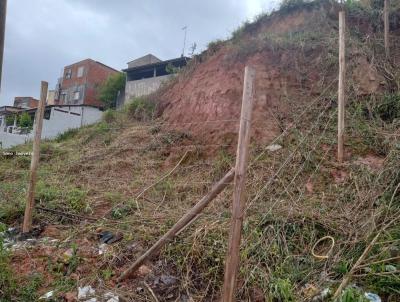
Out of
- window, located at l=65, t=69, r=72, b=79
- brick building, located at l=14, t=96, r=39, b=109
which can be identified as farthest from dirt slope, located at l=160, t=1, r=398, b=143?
brick building, located at l=14, t=96, r=39, b=109

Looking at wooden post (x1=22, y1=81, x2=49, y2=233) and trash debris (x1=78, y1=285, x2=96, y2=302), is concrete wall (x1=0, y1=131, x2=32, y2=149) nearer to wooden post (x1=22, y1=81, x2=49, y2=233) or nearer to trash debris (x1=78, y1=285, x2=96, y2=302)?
wooden post (x1=22, y1=81, x2=49, y2=233)

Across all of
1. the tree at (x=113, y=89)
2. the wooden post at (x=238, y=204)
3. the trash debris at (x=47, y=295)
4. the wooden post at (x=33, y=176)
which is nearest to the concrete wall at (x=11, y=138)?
the tree at (x=113, y=89)

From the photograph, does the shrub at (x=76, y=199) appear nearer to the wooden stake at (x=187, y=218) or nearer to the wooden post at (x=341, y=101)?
the wooden stake at (x=187, y=218)

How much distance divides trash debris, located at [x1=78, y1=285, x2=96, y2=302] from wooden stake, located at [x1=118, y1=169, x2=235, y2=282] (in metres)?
0.26

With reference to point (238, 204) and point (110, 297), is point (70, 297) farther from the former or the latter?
point (238, 204)

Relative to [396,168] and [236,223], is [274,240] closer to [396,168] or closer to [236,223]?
[236,223]

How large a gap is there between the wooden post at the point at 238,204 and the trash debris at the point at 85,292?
53.6 inches

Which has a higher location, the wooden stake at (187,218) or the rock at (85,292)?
the wooden stake at (187,218)

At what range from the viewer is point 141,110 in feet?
31.8

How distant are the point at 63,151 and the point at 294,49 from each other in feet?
20.6

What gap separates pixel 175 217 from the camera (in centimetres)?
418

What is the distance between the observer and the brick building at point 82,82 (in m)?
26.9

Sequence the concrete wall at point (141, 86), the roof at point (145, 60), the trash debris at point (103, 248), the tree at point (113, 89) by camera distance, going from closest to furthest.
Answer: the trash debris at point (103, 248)
the concrete wall at point (141, 86)
the tree at point (113, 89)
the roof at point (145, 60)

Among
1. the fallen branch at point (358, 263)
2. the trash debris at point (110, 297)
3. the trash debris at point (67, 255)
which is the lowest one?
the trash debris at point (110, 297)
